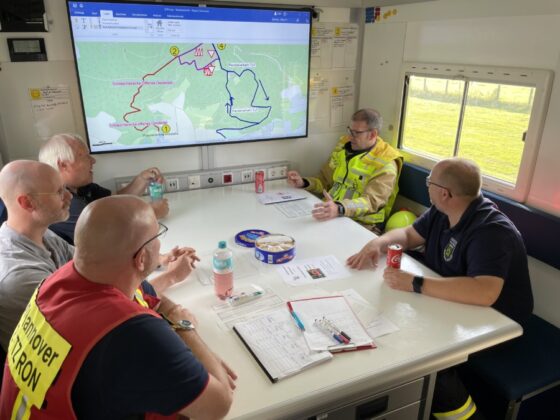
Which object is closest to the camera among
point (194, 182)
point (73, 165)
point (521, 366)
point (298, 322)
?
point (298, 322)

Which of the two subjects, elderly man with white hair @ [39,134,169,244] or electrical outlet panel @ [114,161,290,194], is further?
electrical outlet panel @ [114,161,290,194]

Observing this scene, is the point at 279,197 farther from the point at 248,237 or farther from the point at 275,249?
the point at 275,249

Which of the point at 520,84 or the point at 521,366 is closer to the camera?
the point at 521,366

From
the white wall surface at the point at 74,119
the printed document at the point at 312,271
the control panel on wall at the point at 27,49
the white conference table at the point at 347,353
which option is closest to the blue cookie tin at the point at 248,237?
the white conference table at the point at 347,353

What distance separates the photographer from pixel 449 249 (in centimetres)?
189

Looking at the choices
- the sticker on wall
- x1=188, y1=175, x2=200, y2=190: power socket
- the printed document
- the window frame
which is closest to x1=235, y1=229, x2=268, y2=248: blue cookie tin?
the printed document

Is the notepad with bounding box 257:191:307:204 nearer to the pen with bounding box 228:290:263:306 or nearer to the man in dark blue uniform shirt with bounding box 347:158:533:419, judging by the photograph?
the man in dark blue uniform shirt with bounding box 347:158:533:419

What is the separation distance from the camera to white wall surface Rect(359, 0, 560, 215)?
1.99m

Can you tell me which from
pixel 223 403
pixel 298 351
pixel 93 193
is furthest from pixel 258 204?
pixel 223 403

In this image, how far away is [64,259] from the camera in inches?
66.1

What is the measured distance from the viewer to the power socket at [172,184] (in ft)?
9.28

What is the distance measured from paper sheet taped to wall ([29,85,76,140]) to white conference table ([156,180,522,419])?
100 cm

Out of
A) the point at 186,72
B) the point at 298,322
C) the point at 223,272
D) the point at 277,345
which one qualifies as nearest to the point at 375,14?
the point at 186,72

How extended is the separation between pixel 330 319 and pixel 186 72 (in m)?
1.84
